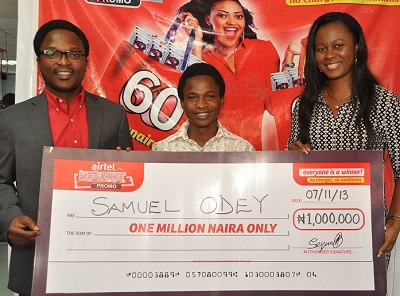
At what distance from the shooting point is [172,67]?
268 centimetres

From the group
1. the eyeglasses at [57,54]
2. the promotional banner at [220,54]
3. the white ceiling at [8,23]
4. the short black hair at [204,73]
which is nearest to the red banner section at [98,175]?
the eyeglasses at [57,54]

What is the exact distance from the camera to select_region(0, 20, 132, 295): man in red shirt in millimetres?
1716

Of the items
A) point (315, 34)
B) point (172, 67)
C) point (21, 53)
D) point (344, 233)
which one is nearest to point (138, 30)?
point (172, 67)

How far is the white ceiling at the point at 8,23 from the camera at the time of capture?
6637mm

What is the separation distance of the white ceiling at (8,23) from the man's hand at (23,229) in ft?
18.6

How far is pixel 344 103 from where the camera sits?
6.18 feet

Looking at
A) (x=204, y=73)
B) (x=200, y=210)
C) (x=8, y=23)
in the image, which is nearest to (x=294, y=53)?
(x=204, y=73)

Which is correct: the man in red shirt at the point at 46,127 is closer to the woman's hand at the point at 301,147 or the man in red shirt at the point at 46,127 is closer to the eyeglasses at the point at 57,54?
the eyeglasses at the point at 57,54

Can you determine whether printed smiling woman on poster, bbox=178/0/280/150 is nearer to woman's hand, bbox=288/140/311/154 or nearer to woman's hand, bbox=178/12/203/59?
woman's hand, bbox=178/12/203/59

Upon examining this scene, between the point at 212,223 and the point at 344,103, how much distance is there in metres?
0.74

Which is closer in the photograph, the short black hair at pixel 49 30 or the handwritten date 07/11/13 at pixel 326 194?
the handwritten date 07/11/13 at pixel 326 194

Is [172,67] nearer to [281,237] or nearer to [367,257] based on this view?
[281,237]

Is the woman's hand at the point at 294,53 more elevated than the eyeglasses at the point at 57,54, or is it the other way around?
the woman's hand at the point at 294,53

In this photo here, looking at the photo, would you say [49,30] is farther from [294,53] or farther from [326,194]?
[294,53]
